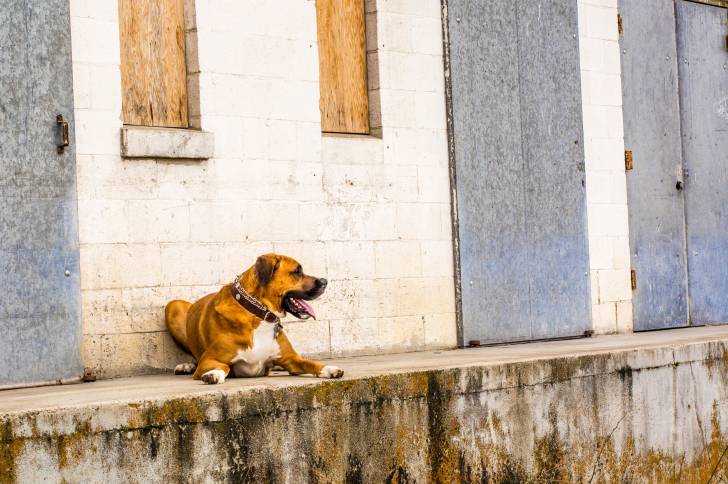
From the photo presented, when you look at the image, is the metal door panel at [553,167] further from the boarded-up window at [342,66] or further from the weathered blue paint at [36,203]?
the weathered blue paint at [36,203]

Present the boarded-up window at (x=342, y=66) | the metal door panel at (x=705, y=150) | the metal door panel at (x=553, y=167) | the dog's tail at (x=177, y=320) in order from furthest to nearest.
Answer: the metal door panel at (x=705, y=150) < the metal door panel at (x=553, y=167) < the boarded-up window at (x=342, y=66) < the dog's tail at (x=177, y=320)

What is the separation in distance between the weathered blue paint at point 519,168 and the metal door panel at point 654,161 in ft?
2.76

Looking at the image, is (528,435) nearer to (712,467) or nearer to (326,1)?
(712,467)

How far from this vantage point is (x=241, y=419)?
6.50 m

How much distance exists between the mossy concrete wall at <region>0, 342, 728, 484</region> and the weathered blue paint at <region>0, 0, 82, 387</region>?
182 cm

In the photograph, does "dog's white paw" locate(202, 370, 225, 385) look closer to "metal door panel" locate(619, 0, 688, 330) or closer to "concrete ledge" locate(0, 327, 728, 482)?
"concrete ledge" locate(0, 327, 728, 482)

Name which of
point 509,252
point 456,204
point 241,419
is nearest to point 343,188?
point 456,204

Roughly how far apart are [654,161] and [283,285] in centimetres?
581

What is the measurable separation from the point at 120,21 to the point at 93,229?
4.64 ft

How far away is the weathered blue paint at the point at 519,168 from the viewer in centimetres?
1038

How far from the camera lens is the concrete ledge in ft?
19.7

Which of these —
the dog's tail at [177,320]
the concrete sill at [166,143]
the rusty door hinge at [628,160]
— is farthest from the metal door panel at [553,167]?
the dog's tail at [177,320]

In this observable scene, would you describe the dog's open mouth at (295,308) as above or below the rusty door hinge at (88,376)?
above

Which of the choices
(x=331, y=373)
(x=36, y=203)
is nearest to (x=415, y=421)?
(x=331, y=373)
